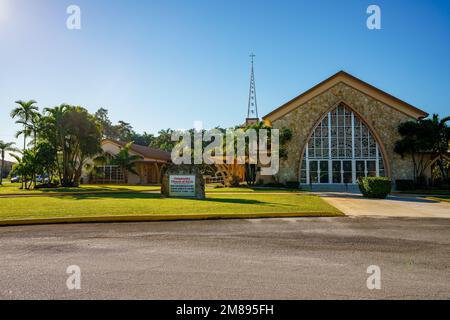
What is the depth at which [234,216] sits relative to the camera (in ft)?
34.6

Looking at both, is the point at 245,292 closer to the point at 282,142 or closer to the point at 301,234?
the point at 301,234

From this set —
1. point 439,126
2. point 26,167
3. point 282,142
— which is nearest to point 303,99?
point 282,142

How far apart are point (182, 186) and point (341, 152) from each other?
62.1 feet

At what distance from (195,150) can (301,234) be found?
28.1 m

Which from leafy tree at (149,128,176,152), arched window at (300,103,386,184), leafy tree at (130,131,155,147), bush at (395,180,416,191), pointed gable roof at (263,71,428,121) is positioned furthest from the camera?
leafy tree at (130,131,155,147)

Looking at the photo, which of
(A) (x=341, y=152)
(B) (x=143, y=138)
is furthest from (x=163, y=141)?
Result: (A) (x=341, y=152)

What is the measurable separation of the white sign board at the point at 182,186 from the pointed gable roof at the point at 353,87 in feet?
51.1

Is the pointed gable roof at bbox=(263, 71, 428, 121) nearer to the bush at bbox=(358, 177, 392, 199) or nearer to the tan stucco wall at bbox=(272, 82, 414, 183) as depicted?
the tan stucco wall at bbox=(272, 82, 414, 183)

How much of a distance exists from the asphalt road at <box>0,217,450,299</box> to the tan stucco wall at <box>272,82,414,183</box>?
2171 centimetres

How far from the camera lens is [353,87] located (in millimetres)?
30781

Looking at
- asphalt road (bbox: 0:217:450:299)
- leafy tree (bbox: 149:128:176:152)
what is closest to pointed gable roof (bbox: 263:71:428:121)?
asphalt road (bbox: 0:217:450:299)

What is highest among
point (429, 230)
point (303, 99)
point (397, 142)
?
point (303, 99)

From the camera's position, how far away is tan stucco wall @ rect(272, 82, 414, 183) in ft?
97.9

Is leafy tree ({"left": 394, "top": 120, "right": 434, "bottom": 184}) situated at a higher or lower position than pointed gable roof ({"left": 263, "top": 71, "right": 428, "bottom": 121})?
lower
